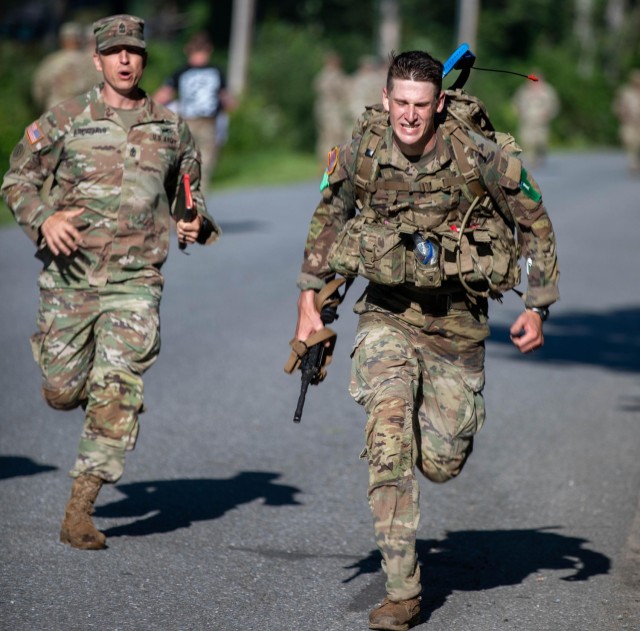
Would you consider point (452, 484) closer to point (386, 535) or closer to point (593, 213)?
point (386, 535)

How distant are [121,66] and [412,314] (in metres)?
1.63

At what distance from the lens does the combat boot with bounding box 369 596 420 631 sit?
4.80 meters

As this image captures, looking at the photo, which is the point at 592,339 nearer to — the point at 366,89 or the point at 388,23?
the point at 366,89

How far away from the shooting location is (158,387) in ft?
30.2

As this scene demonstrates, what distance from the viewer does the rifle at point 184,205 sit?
6.06m

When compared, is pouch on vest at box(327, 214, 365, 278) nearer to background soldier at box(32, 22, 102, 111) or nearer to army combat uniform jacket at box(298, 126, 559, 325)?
army combat uniform jacket at box(298, 126, 559, 325)

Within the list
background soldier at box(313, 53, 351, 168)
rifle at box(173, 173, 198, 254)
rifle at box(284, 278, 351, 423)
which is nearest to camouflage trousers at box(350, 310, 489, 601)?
rifle at box(284, 278, 351, 423)

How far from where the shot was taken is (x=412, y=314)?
535cm

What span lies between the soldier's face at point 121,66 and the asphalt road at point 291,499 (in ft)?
5.90

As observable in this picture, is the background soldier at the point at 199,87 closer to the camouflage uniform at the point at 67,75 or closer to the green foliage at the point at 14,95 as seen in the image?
the camouflage uniform at the point at 67,75

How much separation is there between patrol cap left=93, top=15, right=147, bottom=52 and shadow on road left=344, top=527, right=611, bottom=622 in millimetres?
2249

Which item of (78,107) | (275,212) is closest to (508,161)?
(78,107)

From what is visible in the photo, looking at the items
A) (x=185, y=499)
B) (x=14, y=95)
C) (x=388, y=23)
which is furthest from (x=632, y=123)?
(x=185, y=499)

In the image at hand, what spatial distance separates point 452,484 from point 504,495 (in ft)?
0.95
